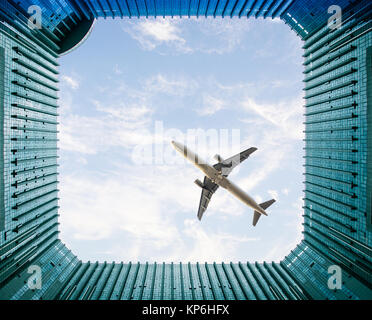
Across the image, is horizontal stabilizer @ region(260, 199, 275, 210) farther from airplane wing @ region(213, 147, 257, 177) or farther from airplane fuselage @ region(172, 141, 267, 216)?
airplane wing @ region(213, 147, 257, 177)

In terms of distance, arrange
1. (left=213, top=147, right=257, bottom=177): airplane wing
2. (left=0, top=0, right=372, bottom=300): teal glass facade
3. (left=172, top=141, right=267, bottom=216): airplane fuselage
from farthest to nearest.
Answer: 1. (left=0, top=0, right=372, bottom=300): teal glass facade
2. (left=213, top=147, right=257, bottom=177): airplane wing
3. (left=172, top=141, right=267, bottom=216): airplane fuselage

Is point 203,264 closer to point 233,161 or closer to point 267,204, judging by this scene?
point 267,204

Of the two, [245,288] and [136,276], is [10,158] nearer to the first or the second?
[136,276]

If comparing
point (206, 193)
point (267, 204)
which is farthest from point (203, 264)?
point (267, 204)

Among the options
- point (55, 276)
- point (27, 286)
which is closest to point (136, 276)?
point (55, 276)

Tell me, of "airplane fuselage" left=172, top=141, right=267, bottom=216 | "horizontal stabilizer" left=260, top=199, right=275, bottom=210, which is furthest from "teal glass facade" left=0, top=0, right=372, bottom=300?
"airplane fuselage" left=172, top=141, right=267, bottom=216

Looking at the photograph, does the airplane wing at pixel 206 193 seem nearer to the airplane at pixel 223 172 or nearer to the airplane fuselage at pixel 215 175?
the airplane at pixel 223 172
